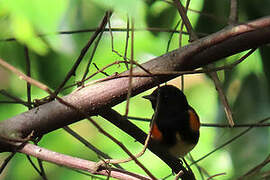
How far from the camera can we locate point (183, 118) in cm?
238

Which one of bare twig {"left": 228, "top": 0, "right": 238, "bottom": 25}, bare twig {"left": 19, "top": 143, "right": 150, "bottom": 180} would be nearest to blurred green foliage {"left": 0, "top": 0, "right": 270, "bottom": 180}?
bare twig {"left": 228, "top": 0, "right": 238, "bottom": 25}

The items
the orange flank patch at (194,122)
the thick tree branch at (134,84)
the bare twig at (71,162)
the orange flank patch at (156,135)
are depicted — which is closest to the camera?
the thick tree branch at (134,84)

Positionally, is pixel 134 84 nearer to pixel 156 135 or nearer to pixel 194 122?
pixel 156 135

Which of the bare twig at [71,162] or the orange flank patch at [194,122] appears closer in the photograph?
the bare twig at [71,162]

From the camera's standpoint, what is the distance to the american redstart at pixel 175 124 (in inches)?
85.7

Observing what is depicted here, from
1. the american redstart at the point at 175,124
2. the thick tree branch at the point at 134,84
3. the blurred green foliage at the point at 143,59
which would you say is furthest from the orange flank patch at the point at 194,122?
the thick tree branch at the point at 134,84

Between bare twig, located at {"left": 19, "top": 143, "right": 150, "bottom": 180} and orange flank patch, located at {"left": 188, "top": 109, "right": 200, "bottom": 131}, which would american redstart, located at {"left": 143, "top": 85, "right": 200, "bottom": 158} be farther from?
bare twig, located at {"left": 19, "top": 143, "right": 150, "bottom": 180}

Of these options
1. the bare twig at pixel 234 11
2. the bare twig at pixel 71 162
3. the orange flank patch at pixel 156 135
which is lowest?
the orange flank patch at pixel 156 135

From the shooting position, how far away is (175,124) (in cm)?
232

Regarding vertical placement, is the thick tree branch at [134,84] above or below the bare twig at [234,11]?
below

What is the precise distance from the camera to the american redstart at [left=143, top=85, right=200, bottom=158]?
2.18 meters

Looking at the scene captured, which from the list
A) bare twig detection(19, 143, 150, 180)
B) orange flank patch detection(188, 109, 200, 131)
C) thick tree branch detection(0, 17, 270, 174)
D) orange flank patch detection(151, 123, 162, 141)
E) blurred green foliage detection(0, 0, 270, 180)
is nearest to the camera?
thick tree branch detection(0, 17, 270, 174)

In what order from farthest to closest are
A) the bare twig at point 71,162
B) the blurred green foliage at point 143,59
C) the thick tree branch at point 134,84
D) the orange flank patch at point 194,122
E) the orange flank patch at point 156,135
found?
the orange flank patch at point 194,122 < the orange flank patch at point 156,135 < the blurred green foliage at point 143,59 < the bare twig at point 71,162 < the thick tree branch at point 134,84

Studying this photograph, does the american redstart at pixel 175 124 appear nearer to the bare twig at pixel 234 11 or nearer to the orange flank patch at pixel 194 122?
the orange flank patch at pixel 194 122
